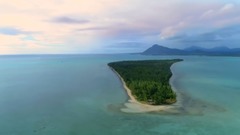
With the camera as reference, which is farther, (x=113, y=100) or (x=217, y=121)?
(x=113, y=100)

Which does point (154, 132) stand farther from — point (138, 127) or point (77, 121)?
point (77, 121)

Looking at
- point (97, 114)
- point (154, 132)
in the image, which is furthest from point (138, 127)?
point (97, 114)

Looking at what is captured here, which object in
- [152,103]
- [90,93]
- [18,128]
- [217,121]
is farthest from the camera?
[90,93]

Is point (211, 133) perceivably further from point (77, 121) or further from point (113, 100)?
point (113, 100)

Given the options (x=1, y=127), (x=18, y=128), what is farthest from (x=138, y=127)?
(x=1, y=127)

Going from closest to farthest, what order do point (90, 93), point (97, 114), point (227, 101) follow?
point (97, 114)
point (227, 101)
point (90, 93)

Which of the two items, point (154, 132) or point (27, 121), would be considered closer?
point (154, 132)

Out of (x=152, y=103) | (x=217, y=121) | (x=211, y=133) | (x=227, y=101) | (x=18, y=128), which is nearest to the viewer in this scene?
(x=211, y=133)

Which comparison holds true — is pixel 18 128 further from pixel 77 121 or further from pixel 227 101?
pixel 227 101

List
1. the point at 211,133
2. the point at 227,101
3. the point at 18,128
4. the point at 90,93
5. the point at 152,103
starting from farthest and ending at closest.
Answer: the point at 90,93 < the point at 227,101 < the point at 152,103 < the point at 18,128 < the point at 211,133
